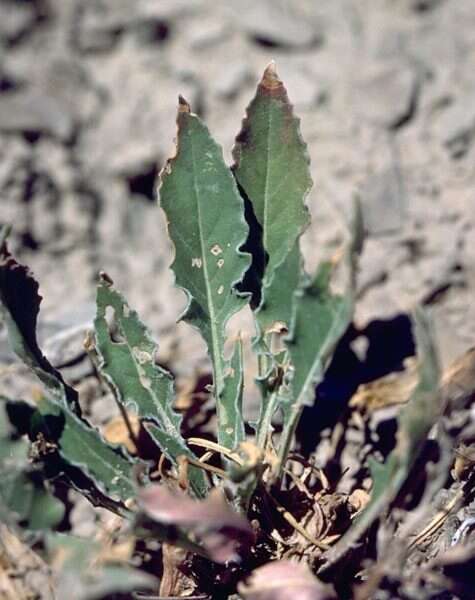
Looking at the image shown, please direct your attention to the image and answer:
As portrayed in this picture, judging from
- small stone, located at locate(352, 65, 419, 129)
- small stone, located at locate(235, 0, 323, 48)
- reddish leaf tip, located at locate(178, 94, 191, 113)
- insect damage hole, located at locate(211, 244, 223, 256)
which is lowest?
insect damage hole, located at locate(211, 244, 223, 256)

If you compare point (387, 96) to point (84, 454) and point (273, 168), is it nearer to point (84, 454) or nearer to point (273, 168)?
point (273, 168)

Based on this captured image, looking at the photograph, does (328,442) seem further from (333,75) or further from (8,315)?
(333,75)

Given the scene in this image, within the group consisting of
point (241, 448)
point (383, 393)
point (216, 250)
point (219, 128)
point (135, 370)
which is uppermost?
point (219, 128)

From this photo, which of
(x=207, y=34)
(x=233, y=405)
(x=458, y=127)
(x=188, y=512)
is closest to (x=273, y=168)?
(x=233, y=405)

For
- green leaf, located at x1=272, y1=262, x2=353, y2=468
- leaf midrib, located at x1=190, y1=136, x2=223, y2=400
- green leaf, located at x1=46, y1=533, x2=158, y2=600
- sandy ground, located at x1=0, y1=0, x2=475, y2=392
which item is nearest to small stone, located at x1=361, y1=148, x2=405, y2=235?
sandy ground, located at x1=0, y1=0, x2=475, y2=392

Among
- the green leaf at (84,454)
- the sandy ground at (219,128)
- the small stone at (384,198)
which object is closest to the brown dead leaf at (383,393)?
the sandy ground at (219,128)

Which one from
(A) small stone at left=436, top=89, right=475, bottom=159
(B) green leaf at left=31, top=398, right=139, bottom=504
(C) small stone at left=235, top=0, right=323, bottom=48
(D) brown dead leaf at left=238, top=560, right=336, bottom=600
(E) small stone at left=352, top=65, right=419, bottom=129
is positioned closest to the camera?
(D) brown dead leaf at left=238, top=560, right=336, bottom=600

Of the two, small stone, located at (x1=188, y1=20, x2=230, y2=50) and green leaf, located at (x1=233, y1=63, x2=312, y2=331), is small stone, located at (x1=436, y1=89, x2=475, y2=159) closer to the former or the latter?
small stone, located at (x1=188, y1=20, x2=230, y2=50)

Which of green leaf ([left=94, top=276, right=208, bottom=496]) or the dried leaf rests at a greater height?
green leaf ([left=94, top=276, right=208, bottom=496])
